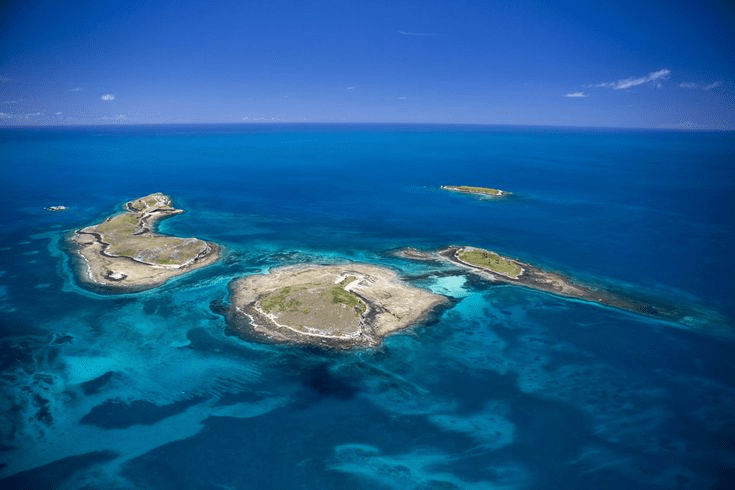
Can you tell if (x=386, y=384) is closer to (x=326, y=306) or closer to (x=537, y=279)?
(x=326, y=306)

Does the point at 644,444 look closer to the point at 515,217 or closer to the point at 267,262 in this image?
the point at 267,262

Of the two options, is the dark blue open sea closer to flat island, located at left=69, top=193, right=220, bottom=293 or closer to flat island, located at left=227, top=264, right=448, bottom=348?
flat island, located at left=227, top=264, right=448, bottom=348

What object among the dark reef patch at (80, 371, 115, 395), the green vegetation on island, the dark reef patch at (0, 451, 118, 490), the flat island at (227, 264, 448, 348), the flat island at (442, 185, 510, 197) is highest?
the flat island at (442, 185, 510, 197)

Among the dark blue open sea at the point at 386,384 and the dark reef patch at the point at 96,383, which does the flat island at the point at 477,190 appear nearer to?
the dark blue open sea at the point at 386,384

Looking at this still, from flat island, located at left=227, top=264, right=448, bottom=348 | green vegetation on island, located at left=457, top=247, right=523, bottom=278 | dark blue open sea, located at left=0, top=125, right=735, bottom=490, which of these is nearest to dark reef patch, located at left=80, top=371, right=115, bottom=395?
dark blue open sea, located at left=0, top=125, right=735, bottom=490

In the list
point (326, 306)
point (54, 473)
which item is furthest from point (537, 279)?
point (54, 473)
